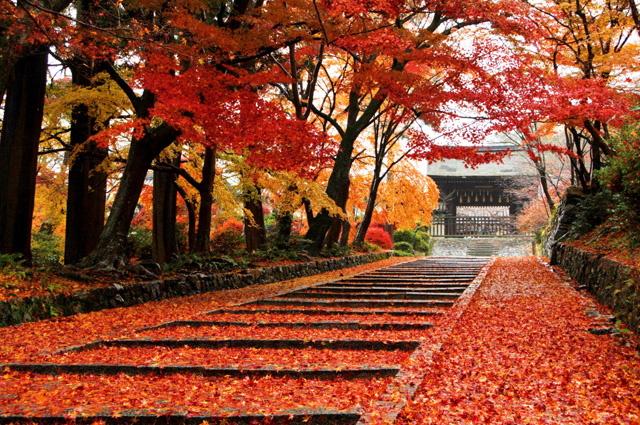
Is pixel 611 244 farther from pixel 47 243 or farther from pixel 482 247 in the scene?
pixel 482 247

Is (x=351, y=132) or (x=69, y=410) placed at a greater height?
(x=351, y=132)

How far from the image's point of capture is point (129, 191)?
8953mm

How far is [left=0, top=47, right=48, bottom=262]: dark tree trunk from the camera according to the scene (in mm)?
8188

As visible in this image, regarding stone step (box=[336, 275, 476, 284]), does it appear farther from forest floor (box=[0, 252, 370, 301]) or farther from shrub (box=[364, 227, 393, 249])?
shrub (box=[364, 227, 393, 249])

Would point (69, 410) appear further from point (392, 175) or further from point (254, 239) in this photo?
point (392, 175)

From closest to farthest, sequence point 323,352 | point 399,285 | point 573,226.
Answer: point 323,352, point 399,285, point 573,226

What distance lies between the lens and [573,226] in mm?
13062

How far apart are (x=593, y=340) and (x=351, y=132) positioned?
967 centimetres

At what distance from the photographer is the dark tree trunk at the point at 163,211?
11.8 m

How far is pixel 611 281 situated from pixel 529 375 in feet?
11.6

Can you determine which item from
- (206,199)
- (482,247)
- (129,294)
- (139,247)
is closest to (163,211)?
(206,199)

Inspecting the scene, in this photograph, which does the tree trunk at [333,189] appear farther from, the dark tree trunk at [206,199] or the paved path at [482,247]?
the paved path at [482,247]

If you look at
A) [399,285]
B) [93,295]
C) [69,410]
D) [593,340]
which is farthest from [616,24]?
[69,410]

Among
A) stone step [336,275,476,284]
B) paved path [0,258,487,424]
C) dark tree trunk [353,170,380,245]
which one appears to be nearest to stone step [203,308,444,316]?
paved path [0,258,487,424]
